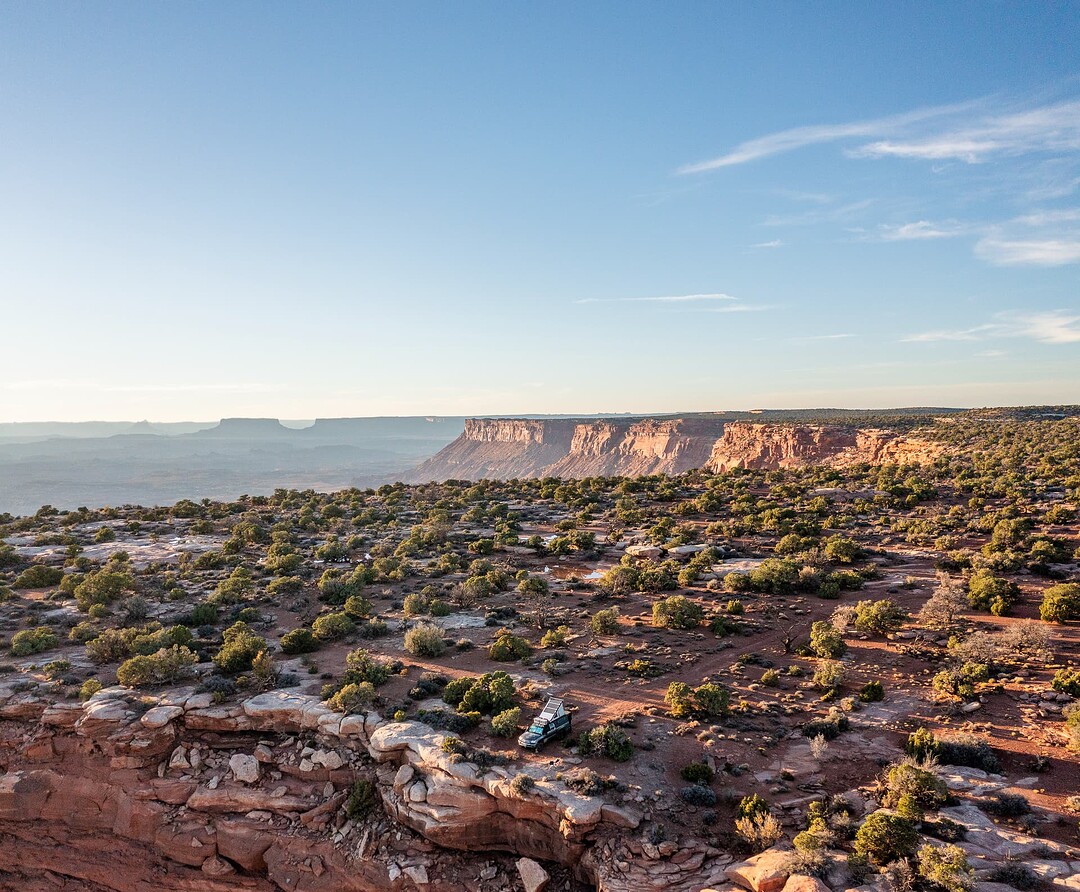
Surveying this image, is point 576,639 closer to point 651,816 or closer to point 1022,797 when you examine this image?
point 651,816

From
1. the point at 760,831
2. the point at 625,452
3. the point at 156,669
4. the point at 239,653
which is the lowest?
the point at 760,831

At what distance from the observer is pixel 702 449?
14088cm

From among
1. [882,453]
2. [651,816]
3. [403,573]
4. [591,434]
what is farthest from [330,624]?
[591,434]

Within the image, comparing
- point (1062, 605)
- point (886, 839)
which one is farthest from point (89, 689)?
point (1062, 605)

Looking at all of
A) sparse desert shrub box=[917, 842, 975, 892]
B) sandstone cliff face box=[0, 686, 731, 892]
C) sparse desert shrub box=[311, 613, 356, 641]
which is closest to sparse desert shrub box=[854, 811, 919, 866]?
sparse desert shrub box=[917, 842, 975, 892]

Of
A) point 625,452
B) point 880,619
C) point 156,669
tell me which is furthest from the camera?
point 625,452

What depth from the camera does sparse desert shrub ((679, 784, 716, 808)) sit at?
46.9 feet

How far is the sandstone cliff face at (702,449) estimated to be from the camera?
79688mm

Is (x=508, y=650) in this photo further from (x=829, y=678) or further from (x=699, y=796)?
(x=829, y=678)

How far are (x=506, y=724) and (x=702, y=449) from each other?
5154 inches

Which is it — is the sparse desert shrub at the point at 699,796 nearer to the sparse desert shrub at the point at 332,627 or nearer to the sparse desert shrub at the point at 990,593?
the sparse desert shrub at the point at 332,627

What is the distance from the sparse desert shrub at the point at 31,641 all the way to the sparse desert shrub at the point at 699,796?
27.8 metres

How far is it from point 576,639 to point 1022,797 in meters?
15.5

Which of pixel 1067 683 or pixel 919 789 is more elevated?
pixel 1067 683
